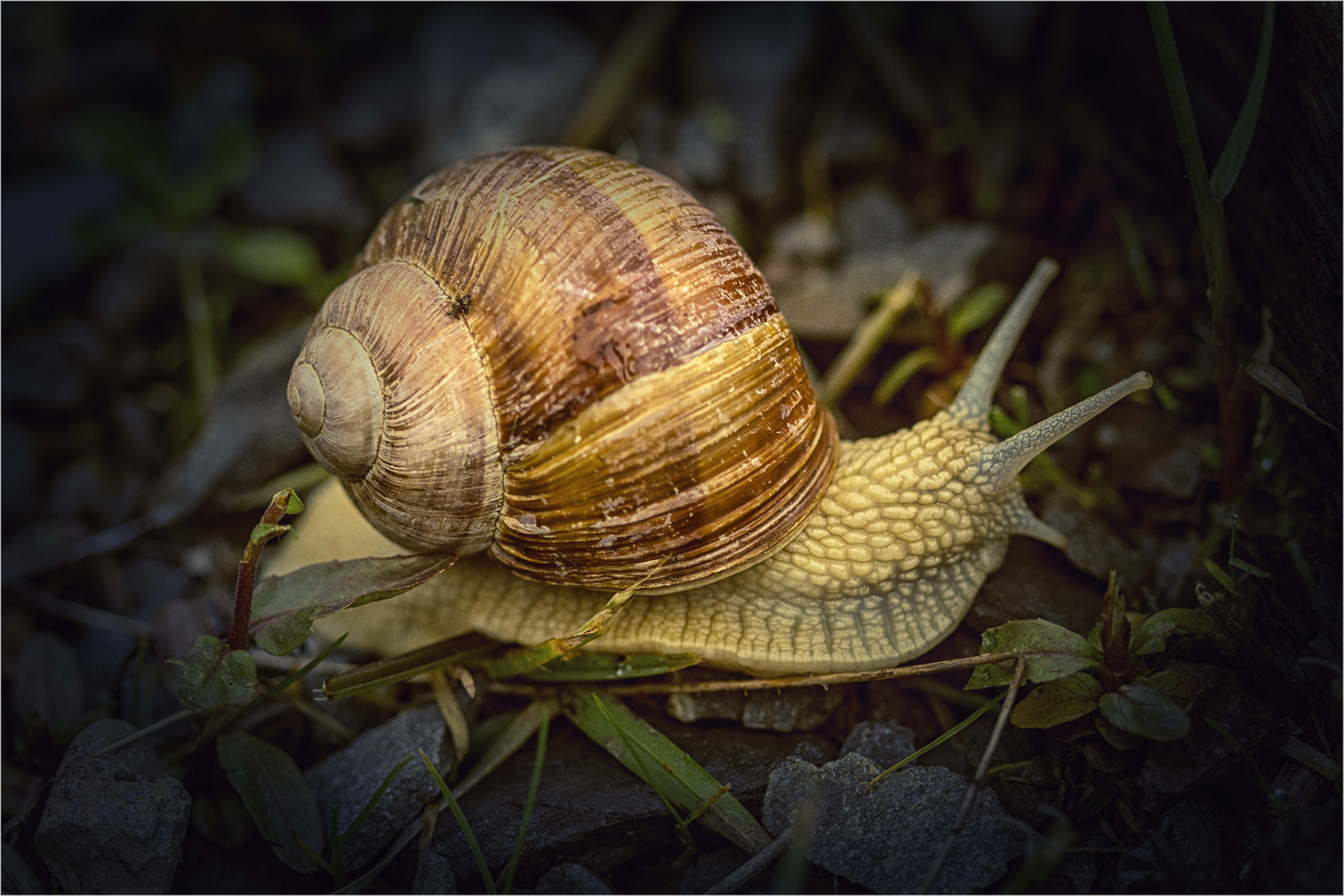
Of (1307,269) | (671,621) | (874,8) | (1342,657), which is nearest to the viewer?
(1342,657)

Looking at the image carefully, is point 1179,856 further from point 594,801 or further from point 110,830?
point 110,830

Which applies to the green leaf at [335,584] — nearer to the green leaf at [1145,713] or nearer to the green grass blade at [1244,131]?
the green leaf at [1145,713]

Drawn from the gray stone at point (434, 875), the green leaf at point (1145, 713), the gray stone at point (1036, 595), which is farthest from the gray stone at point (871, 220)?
the gray stone at point (434, 875)

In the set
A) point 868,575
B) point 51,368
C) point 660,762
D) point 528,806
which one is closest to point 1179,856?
point 868,575

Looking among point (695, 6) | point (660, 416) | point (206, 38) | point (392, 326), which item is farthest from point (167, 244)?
point (660, 416)

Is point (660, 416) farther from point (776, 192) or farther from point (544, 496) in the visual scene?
point (776, 192)
